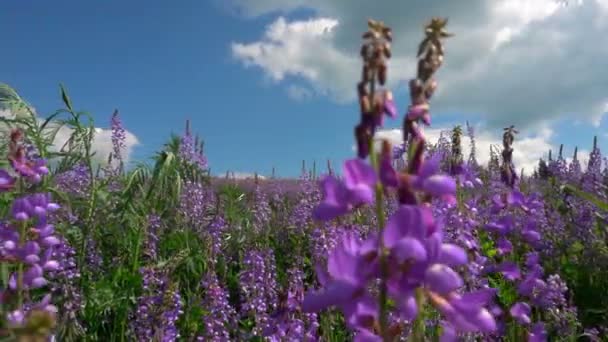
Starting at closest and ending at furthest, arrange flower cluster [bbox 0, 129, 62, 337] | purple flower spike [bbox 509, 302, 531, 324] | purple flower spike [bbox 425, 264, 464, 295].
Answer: purple flower spike [bbox 425, 264, 464, 295] < flower cluster [bbox 0, 129, 62, 337] < purple flower spike [bbox 509, 302, 531, 324]

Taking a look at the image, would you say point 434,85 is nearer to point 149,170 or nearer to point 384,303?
point 384,303

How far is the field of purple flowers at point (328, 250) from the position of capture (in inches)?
47.7

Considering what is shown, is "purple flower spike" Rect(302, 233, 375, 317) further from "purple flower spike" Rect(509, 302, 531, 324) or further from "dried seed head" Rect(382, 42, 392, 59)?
"purple flower spike" Rect(509, 302, 531, 324)

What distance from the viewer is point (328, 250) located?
155 inches

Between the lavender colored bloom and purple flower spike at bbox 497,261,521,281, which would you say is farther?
the lavender colored bloom

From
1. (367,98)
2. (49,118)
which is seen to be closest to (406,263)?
(367,98)

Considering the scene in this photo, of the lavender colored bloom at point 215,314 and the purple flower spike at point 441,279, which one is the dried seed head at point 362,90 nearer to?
the purple flower spike at point 441,279

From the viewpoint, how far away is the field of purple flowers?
1212 millimetres

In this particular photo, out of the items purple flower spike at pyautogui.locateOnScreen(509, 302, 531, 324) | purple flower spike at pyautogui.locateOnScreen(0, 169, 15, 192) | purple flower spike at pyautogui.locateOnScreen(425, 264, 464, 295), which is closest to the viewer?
purple flower spike at pyautogui.locateOnScreen(425, 264, 464, 295)

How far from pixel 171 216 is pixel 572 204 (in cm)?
363

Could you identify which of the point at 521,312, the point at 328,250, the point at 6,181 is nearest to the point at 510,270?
the point at 521,312

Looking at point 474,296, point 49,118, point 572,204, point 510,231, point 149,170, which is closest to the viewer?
point 474,296

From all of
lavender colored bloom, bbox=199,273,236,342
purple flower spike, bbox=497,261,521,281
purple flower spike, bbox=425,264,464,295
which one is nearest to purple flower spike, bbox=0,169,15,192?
lavender colored bloom, bbox=199,273,236,342

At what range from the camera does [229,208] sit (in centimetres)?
711
